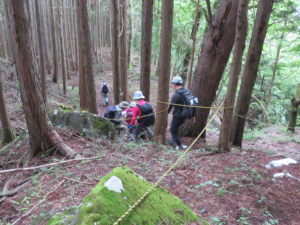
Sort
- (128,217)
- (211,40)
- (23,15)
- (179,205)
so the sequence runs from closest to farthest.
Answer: (128,217)
(179,205)
(23,15)
(211,40)

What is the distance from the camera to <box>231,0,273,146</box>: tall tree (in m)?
4.88

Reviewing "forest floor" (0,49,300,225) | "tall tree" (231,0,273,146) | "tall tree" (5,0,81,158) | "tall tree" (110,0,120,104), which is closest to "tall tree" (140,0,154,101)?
"tall tree" (110,0,120,104)

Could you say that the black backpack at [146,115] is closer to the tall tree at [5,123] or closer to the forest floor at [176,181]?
the forest floor at [176,181]

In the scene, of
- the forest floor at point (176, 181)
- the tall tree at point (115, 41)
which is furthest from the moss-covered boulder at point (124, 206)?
the tall tree at point (115, 41)

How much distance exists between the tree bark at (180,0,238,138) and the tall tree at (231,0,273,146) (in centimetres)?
112

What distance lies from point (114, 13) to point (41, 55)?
14.2 ft

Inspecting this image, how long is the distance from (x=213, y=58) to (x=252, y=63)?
1.48 m

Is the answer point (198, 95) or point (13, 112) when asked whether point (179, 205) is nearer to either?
point (198, 95)

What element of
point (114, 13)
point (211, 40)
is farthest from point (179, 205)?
point (114, 13)

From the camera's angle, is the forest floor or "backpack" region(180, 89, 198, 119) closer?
the forest floor

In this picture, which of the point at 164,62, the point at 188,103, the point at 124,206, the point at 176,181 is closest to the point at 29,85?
the point at 164,62

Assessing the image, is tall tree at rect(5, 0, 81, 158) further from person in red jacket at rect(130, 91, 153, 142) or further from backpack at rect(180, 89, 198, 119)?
backpack at rect(180, 89, 198, 119)

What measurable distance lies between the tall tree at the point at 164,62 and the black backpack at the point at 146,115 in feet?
2.07

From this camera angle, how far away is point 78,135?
5344mm
